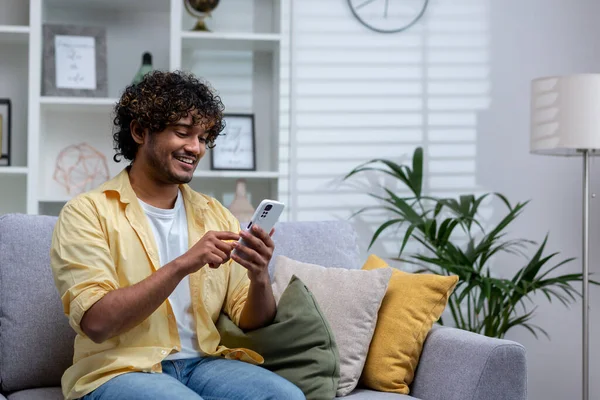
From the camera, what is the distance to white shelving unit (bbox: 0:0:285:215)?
3.23m

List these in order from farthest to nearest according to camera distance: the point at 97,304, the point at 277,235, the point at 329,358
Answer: the point at 277,235
the point at 329,358
the point at 97,304

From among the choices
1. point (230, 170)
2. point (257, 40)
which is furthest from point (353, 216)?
point (257, 40)

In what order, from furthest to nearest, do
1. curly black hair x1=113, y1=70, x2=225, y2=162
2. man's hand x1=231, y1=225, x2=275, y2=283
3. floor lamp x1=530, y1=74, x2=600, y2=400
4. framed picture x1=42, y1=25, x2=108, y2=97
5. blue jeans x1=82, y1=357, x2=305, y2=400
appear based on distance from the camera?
framed picture x1=42, y1=25, x2=108, y2=97 → floor lamp x1=530, y1=74, x2=600, y2=400 → curly black hair x1=113, y1=70, x2=225, y2=162 → man's hand x1=231, y1=225, x2=275, y2=283 → blue jeans x1=82, y1=357, x2=305, y2=400

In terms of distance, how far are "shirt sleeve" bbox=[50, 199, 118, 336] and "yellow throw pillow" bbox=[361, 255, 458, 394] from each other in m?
0.72

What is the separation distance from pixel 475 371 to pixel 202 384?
63 cm

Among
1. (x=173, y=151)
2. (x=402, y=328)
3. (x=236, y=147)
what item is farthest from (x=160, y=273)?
(x=236, y=147)

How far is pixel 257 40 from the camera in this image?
3.28 metres

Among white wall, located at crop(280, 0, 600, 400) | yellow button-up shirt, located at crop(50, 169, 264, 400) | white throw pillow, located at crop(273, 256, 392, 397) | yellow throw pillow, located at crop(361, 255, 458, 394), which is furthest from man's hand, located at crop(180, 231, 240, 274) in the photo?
white wall, located at crop(280, 0, 600, 400)

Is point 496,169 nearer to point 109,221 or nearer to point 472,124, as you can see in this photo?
point 472,124

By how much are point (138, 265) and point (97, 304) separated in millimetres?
179

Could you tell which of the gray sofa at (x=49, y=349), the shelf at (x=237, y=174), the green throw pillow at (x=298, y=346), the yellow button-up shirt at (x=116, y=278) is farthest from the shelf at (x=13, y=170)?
the green throw pillow at (x=298, y=346)

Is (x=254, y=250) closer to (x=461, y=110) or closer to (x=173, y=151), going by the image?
(x=173, y=151)

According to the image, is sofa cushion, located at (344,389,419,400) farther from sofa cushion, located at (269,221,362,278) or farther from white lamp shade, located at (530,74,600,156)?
white lamp shade, located at (530,74,600,156)

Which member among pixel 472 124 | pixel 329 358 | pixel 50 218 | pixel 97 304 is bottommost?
pixel 329 358
